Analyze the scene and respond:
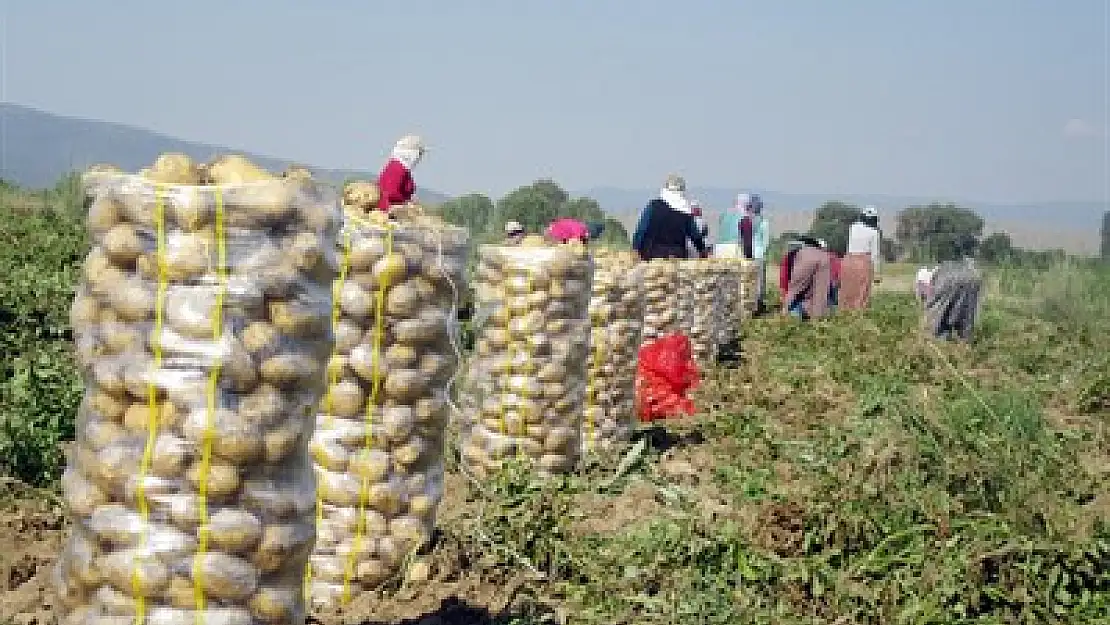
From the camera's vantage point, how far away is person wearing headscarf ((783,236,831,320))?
16.5 meters

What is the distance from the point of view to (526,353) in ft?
19.1

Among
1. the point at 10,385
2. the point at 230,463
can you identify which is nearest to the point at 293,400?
the point at 230,463

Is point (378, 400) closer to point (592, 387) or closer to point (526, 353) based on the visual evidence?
point (526, 353)

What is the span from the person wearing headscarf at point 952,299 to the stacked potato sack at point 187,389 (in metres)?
12.5

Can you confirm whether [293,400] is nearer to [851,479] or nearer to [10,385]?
[851,479]

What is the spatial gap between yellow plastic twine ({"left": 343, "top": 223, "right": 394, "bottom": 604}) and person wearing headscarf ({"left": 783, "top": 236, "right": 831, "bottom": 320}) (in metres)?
12.8

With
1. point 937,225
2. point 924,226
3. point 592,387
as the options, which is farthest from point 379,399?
point 924,226

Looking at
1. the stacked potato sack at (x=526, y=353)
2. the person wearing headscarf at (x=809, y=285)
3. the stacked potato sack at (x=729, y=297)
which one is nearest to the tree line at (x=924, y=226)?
the person wearing headscarf at (x=809, y=285)

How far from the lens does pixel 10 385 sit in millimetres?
6332

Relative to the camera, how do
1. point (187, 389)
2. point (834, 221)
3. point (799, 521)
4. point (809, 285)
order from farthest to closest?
1. point (834, 221)
2. point (809, 285)
3. point (799, 521)
4. point (187, 389)

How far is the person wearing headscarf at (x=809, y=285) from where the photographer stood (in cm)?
1653

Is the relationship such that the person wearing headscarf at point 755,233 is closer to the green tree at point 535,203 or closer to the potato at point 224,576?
the potato at point 224,576

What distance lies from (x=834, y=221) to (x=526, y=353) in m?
64.4

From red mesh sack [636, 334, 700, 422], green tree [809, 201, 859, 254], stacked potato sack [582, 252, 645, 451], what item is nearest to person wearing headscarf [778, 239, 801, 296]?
red mesh sack [636, 334, 700, 422]
